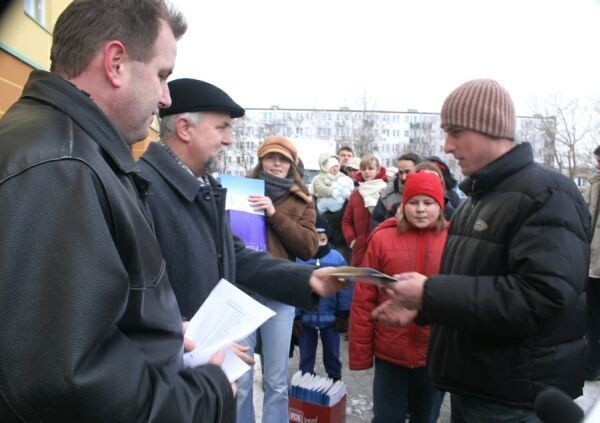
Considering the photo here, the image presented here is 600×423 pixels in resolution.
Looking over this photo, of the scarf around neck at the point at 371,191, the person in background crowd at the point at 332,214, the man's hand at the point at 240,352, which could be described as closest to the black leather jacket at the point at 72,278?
the man's hand at the point at 240,352

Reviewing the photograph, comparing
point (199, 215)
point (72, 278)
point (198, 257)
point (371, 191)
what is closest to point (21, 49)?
point (199, 215)

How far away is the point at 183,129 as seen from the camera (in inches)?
94.2

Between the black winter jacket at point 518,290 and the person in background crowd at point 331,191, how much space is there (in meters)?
4.63

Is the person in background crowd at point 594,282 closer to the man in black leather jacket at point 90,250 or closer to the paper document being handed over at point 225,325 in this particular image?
the paper document being handed over at point 225,325

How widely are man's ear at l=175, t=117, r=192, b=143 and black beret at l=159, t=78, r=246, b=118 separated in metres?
0.05

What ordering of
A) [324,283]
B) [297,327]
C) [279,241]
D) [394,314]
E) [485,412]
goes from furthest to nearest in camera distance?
[297,327], [279,241], [394,314], [324,283], [485,412]

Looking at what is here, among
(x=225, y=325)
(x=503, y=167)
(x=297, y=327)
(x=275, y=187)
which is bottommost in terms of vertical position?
(x=297, y=327)

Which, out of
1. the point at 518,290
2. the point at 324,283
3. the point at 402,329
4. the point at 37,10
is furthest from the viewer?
the point at 37,10

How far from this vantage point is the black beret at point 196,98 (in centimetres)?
240

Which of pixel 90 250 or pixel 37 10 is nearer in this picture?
pixel 90 250

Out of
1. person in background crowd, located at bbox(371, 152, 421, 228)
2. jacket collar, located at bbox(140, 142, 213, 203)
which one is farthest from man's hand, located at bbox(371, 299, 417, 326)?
person in background crowd, located at bbox(371, 152, 421, 228)

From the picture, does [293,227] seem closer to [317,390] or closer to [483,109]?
[317,390]

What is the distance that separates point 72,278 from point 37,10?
333cm

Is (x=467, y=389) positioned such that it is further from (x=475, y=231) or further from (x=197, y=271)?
(x=197, y=271)
